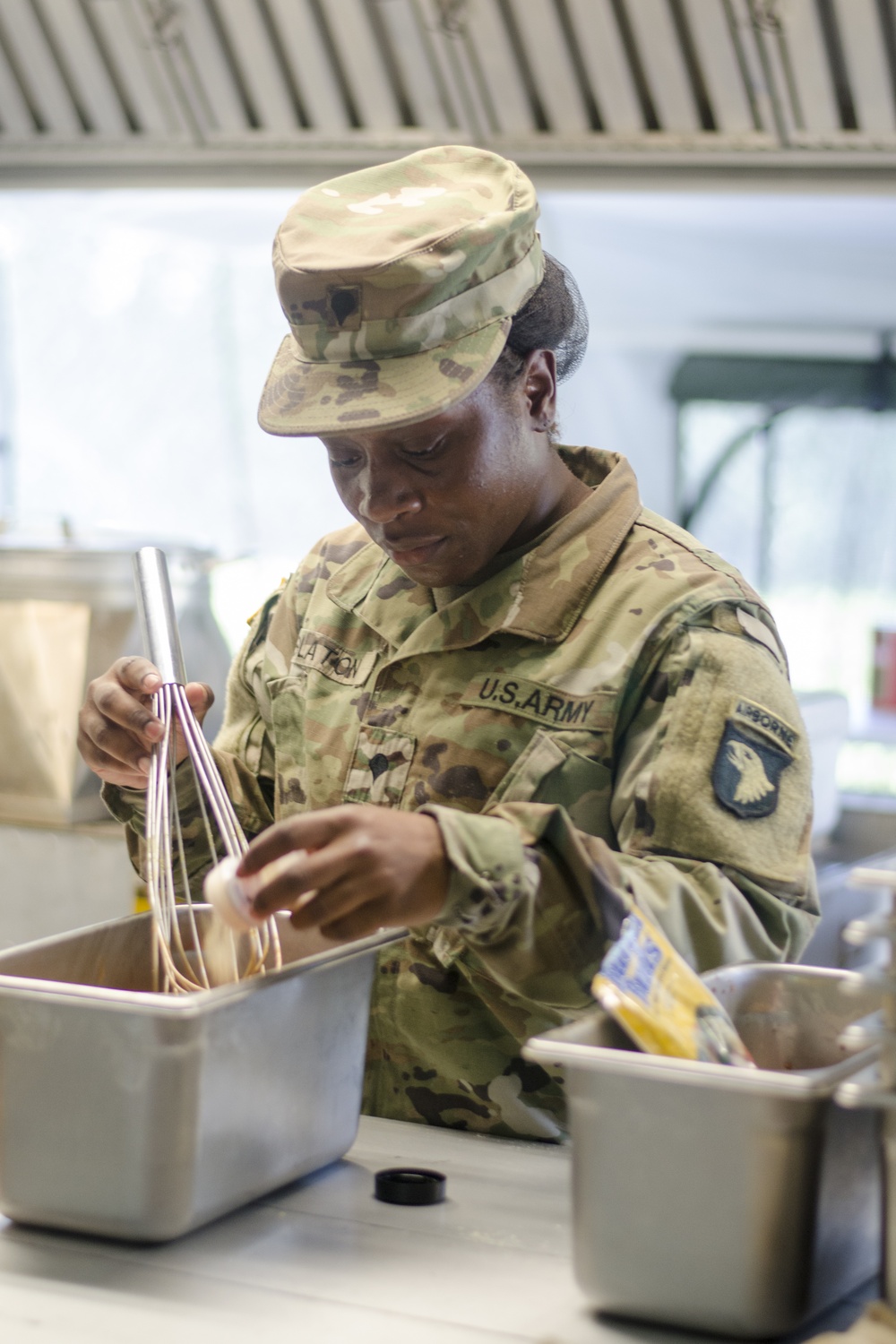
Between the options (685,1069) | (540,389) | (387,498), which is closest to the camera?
(685,1069)

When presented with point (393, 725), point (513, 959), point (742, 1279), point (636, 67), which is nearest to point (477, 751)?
point (393, 725)

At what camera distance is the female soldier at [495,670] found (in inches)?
55.6

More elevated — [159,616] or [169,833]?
[159,616]

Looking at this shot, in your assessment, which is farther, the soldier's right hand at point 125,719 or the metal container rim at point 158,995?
the soldier's right hand at point 125,719

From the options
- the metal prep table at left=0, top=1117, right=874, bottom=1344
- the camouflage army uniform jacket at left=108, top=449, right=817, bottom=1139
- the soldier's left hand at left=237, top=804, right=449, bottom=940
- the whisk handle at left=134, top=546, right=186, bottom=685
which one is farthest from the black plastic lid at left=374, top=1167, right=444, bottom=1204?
the whisk handle at left=134, top=546, right=186, bottom=685

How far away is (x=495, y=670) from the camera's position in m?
1.65

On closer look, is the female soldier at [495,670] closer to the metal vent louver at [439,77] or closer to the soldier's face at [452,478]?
the soldier's face at [452,478]

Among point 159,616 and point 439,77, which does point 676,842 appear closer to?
point 159,616

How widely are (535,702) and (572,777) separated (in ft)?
0.30

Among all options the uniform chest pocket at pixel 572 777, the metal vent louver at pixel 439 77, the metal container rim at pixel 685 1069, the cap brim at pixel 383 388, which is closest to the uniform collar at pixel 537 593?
the uniform chest pocket at pixel 572 777

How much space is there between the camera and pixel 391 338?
149cm

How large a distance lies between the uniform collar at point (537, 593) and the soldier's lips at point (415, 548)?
3.7 inches

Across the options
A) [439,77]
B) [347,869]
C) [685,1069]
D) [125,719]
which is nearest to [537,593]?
[125,719]

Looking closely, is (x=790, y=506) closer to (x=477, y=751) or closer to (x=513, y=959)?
(x=477, y=751)
